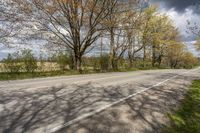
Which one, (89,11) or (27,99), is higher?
(89,11)

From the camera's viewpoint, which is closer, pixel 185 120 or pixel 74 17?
pixel 185 120

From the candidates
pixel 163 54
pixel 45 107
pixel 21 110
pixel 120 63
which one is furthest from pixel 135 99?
pixel 163 54

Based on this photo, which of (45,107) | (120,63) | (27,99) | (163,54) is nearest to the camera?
(45,107)

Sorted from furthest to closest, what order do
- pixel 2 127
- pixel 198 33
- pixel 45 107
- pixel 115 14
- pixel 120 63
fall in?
pixel 120 63
pixel 115 14
pixel 198 33
pixel 45 107
pixel 2 127

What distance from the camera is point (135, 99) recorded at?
930 centimetres

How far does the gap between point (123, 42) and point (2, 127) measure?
114ft

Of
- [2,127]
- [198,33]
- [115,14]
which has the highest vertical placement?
[115,14]

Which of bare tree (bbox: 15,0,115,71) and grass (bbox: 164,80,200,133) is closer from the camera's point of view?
grass (bbox: 164,80,200,133)

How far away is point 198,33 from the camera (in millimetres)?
18547

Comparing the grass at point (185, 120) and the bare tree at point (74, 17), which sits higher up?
the bare tree at point (74, 17)

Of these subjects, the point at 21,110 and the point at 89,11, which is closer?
the point at 21,110

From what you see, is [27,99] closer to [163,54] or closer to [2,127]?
[2,127]

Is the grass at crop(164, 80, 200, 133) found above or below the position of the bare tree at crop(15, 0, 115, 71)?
below

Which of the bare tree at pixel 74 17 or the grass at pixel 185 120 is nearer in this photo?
the grass at pixel 185 120
